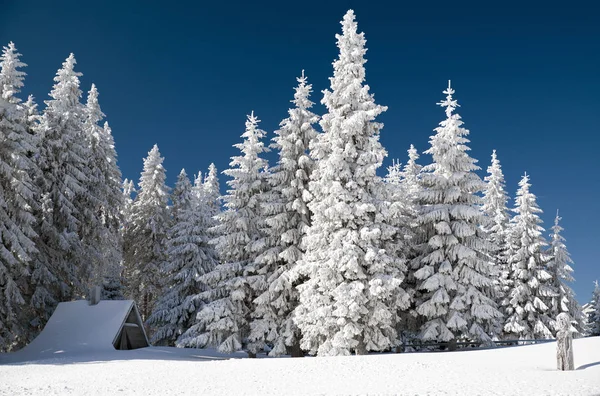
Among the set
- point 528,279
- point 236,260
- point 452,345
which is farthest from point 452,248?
point 528,279

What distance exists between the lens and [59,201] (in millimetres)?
32594

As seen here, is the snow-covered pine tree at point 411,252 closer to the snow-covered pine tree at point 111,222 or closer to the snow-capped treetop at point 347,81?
the snow-capped treetop at point 347,81

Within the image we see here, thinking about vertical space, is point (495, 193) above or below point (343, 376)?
above

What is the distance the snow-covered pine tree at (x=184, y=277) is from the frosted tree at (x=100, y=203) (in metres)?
4.33

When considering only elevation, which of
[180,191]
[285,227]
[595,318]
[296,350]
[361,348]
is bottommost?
[296,350]

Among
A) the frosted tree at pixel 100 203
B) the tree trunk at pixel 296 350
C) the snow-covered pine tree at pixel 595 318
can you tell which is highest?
the frosted tree at pixel 100 203

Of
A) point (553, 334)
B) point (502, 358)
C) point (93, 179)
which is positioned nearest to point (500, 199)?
point (553, 334)

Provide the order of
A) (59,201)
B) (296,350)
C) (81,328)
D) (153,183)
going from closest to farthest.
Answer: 1. (296,350)
2. (81,328)
3. (59,201)
4. (153,183)

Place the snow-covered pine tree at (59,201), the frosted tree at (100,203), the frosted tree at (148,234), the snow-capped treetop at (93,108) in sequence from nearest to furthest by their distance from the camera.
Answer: the snow-covered pine tree at (59,201) < the frosted tree at (100,203) < the snow-capped treetop at (93,108) < the frosted tree at (148,234)

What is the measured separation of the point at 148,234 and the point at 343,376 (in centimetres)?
3210

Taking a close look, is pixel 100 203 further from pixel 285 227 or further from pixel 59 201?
pixel 285 227

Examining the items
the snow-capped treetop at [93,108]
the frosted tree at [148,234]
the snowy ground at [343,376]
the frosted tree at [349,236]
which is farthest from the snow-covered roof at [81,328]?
the snow-capped treetop at [93,108]

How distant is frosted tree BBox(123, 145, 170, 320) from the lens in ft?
136

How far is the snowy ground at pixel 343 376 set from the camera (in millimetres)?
12203
